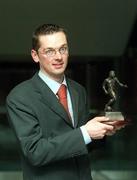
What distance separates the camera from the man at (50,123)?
1680 mm

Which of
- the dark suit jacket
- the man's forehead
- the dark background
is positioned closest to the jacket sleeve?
the dark suit jacket

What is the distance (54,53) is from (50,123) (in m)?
0.23

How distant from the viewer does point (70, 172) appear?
176 cm

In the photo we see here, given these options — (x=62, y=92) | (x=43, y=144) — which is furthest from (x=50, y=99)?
(x=43, y=144)

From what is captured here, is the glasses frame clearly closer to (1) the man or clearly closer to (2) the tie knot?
(1) the man

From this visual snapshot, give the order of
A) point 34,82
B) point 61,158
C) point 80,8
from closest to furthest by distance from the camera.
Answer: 1. point 61,158
2. point 34,82
3. point 80,8

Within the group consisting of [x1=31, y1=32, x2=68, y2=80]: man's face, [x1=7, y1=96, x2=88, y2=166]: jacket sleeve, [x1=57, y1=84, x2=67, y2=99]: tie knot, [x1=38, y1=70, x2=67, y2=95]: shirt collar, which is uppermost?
[x1=31, y1=32, x2=68, y2=80]: man's face

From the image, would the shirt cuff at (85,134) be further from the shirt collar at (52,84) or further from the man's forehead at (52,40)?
the man's forehead at (52,40)

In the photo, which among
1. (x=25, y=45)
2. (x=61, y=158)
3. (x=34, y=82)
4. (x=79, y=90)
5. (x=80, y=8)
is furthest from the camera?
(x=25, y=45)

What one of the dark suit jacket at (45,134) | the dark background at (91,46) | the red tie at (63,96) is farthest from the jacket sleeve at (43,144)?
the dark background at (91,46)

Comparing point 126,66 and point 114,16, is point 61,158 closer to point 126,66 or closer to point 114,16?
point 114,16

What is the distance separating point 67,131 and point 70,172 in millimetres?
135

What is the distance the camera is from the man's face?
5.73ft

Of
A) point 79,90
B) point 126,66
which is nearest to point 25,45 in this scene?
point 126,66
